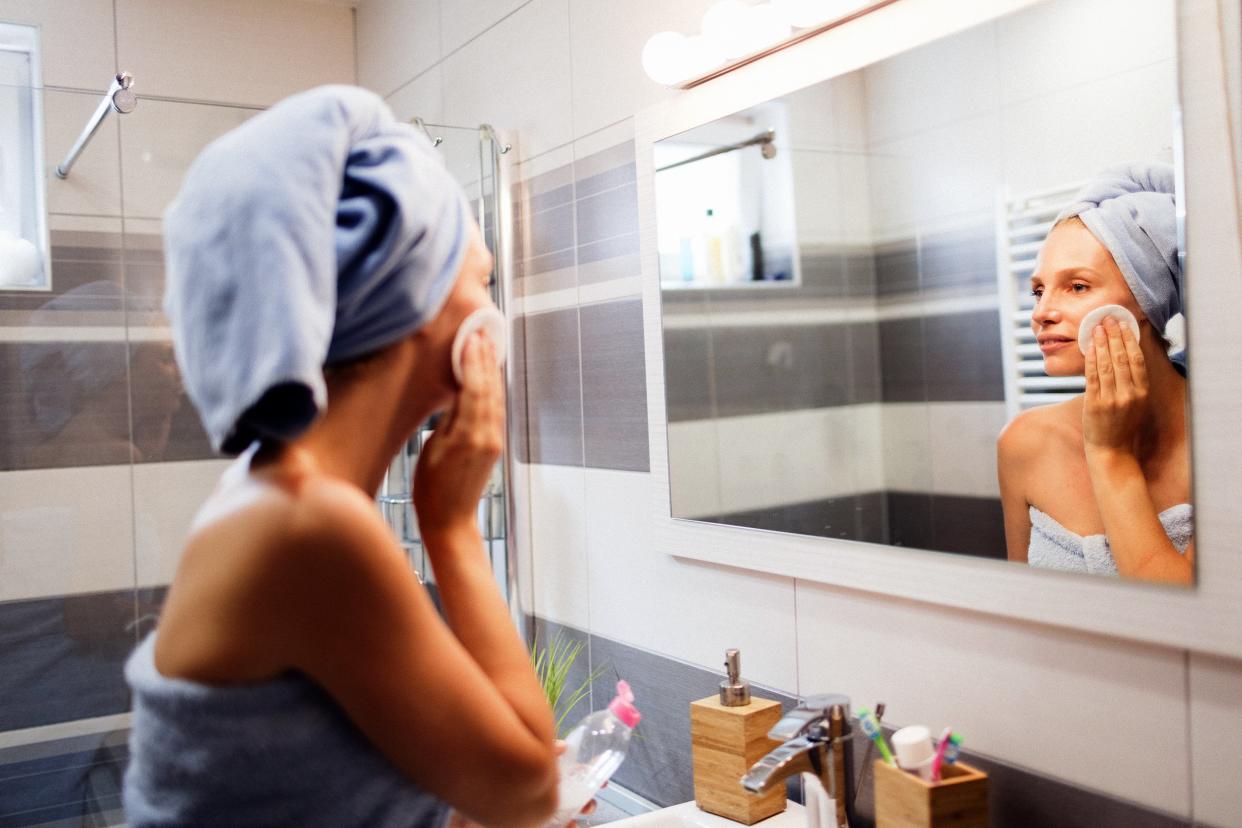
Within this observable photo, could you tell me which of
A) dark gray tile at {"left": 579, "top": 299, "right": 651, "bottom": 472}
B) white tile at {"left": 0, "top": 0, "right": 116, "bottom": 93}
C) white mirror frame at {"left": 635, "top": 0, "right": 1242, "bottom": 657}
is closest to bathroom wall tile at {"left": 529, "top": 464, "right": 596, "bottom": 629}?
dark gray tile at {"left": 579, "top": 299, "right": 651, "bottom": 472}

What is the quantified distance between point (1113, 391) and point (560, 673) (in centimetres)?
115

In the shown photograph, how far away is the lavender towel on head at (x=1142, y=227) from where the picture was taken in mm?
930

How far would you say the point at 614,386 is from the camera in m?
1.75

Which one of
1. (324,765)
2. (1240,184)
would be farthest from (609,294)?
(324,765)

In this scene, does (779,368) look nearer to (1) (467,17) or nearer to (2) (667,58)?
(2) (667,58)

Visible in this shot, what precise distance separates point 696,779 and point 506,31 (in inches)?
57.7

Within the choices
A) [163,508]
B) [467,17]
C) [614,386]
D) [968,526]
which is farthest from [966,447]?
[467,17]

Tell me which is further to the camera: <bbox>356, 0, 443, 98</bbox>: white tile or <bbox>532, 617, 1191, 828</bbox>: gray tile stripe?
<bbox>356, 0, 443, 98</bbox>: white tile

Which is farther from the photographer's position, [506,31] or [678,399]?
[506,31]

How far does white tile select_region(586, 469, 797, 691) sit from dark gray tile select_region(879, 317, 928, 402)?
12.8 inches

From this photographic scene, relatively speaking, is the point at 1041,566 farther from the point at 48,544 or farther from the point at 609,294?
the point at 48,544

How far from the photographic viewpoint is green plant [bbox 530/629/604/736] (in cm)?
178

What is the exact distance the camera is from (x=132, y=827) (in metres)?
0.77

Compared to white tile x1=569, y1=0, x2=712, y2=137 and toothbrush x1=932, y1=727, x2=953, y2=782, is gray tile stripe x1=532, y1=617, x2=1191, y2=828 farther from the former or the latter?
white tile x1=569, y1=0, x2=712, y2=137
